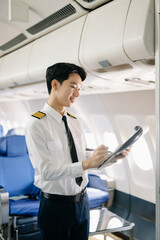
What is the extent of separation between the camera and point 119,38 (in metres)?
1.92

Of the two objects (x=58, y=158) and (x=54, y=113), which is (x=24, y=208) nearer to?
(x=58, y=158)

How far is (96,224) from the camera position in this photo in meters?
3.02

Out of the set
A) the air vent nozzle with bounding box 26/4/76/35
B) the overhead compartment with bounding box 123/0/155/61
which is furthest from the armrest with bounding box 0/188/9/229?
the overhead compartment with bounding box 123/0/155/61

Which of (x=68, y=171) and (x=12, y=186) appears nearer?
(x=68, y=171)

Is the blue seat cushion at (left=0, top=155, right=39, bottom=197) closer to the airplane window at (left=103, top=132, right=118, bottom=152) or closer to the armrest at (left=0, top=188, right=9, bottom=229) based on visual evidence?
the armrest at (left=0, top=188, right=9, bottom=229)

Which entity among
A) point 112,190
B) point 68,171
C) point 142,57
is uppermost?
point 142,57

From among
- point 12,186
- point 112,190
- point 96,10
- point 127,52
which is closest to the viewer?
point 127,52

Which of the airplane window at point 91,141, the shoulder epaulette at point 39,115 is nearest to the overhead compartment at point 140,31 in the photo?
the shoulder epaulette at point 39,115

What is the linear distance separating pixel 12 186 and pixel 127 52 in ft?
9.16

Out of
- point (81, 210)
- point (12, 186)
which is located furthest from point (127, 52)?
point (12, 186)

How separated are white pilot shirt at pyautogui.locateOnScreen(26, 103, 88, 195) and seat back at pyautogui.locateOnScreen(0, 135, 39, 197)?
75.4 inches

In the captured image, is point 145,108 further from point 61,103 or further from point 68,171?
point 68,171

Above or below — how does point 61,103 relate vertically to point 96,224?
above

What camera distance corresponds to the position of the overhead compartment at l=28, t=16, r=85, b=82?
247 cm
